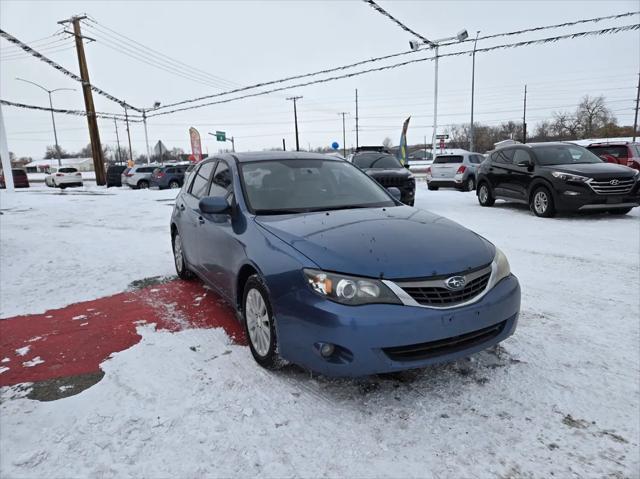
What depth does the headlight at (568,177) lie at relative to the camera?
28.7 feet

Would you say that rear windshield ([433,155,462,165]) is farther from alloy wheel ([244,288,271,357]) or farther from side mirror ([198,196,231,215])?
alloy wheel ([244,288,271,357])

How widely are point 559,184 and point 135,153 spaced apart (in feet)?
504

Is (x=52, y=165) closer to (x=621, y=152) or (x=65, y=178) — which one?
(x=65, y=178)

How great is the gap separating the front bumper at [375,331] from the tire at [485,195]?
9.80 metres

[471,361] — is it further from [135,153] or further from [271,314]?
[135,153]

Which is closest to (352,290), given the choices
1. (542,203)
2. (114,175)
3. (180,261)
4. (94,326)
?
(94,326)

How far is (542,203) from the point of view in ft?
31.5

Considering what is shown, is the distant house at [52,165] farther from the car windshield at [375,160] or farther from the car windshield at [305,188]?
the car windshield at [305,188]

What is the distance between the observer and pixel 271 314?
111 inches

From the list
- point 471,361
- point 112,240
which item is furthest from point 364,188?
point 112,240

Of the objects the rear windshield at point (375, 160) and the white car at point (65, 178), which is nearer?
the rear windshield at point (375, 160)

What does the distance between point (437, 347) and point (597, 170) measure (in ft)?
27.2

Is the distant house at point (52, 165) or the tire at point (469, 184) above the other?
the distant house at point (52, 165)

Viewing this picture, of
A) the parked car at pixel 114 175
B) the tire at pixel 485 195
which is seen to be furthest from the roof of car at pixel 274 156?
the parked car at pixel 114 175
